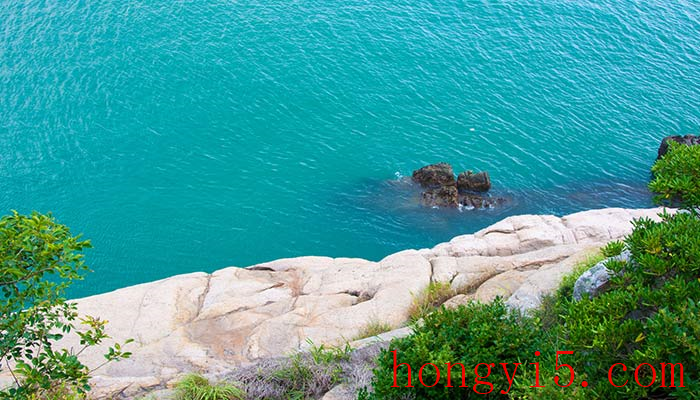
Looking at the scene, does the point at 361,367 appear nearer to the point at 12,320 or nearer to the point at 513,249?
the point at 12,320

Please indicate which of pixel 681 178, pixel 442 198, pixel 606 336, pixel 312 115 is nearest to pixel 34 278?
pixel 606 336

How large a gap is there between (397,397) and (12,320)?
7590 mm

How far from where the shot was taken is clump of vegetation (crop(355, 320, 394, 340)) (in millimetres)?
20828

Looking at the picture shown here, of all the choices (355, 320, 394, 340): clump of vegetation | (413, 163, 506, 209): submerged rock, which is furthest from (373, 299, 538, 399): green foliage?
(413, 163, 506, 209): submerged rock

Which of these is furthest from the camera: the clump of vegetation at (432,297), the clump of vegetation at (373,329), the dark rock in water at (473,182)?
the dark rock in water at (473,182)

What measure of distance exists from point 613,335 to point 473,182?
32.4m

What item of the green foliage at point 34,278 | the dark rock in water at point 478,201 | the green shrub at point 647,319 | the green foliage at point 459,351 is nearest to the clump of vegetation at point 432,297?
the green foliage at point 459,351

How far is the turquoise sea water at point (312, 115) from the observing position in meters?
38.1

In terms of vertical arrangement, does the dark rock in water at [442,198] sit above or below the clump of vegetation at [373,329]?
above

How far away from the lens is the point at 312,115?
4669 cm

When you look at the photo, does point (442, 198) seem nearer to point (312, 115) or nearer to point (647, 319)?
point (312, 115)

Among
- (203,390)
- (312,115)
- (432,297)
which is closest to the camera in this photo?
(203,390)

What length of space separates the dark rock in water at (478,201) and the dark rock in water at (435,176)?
4.39 feet

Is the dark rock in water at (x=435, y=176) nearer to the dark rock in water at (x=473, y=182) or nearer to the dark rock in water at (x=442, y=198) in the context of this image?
the dark rock in water at (x=473, y=182)
